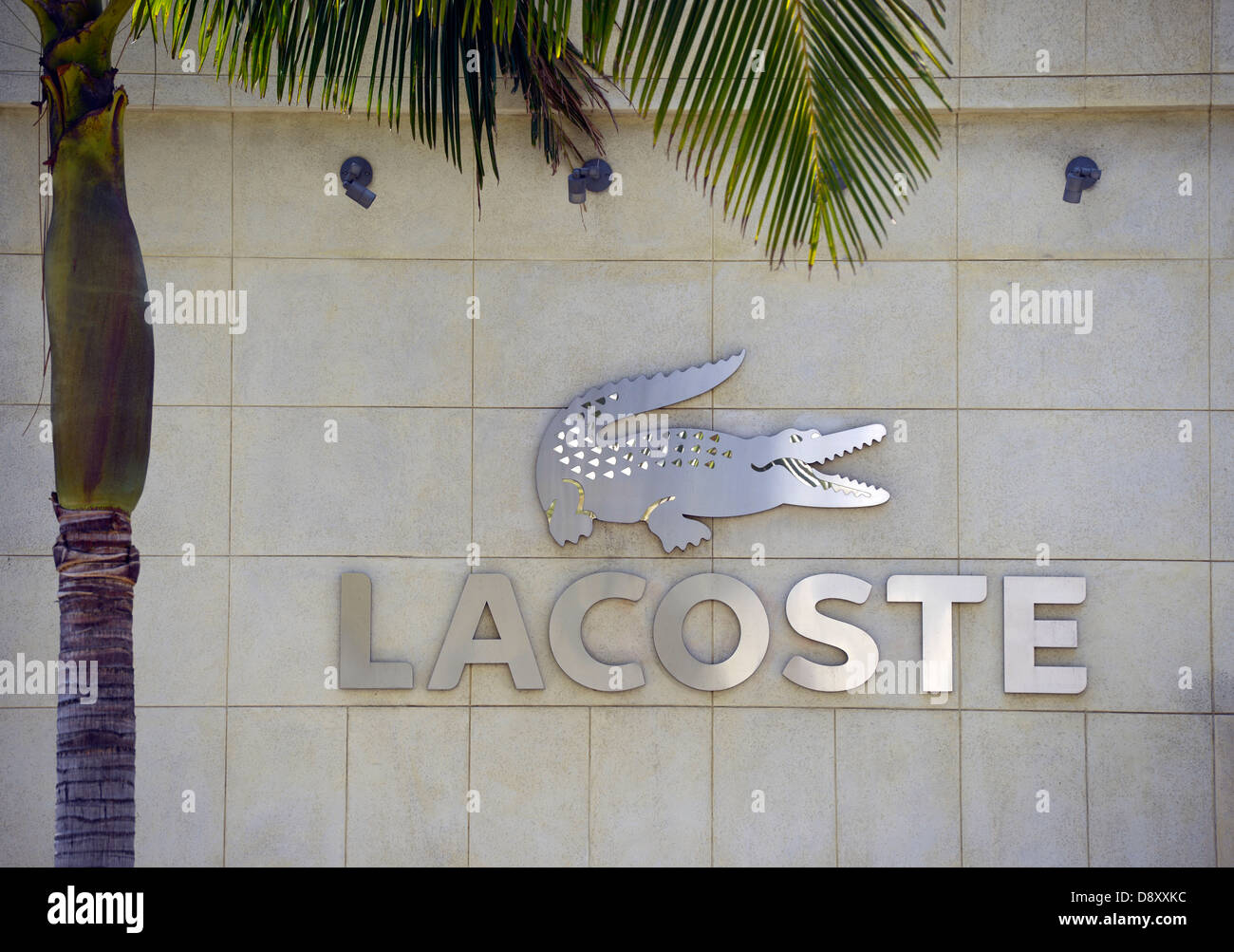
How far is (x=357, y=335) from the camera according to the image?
23.5 ft

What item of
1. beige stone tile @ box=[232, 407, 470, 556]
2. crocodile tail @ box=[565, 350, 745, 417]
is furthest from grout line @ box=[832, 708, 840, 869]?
beige stone tile @ box=[232, 407, 470, 556]

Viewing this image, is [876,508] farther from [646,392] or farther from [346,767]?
[346,767]

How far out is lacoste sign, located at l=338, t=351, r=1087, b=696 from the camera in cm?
691

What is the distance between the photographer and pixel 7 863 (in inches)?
273

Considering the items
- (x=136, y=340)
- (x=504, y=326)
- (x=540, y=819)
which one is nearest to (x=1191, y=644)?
(x=540, y=819)

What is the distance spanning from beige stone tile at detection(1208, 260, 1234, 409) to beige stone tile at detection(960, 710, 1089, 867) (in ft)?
7.48

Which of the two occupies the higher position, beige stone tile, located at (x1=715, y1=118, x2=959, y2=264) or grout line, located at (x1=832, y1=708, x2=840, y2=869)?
beige stone tile, located at (x1=715, y1=118, x2=959, y2=264)

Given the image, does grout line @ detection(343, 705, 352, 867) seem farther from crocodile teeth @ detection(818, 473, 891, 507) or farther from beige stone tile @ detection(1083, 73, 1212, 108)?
beige stone tile @ detection(1083, 73, 1212, 108)

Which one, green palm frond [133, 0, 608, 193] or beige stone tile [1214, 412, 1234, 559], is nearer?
green palm frond [133, 0, 608, 193]

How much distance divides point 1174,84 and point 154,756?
25.4 feet

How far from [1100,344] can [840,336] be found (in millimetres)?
1672

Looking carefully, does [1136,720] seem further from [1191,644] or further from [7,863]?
[7,863]

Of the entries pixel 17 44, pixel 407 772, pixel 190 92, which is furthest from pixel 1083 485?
pixel 17 44

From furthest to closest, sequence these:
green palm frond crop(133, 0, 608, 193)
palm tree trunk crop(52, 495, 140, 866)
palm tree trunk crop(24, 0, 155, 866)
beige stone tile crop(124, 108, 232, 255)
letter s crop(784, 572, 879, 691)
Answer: beige stone tile crop(124, 108, 232, 255) → letter s crop(784, 572, 879, 691) → palm tree trunk crop(52, 495, 140, 866) → palm tree trunk crop(24, 0, 155, 866) → green palm frond crop(133, 0, 608, 193)
